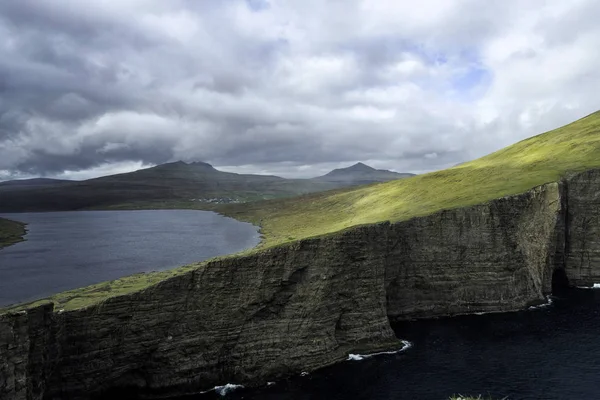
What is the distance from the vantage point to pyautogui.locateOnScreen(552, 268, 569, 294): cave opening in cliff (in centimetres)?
9569

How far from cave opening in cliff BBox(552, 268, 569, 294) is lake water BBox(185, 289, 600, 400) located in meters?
21.1

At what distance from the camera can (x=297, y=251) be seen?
6309 cm

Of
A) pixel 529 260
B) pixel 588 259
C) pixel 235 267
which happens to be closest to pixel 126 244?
pixel 235 267

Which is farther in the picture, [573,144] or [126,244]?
[126,244]

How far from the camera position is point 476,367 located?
57.2 metres

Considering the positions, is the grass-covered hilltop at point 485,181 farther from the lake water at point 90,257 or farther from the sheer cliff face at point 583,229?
the lake water at point 90,257

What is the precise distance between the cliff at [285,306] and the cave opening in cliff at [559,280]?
22.7ft

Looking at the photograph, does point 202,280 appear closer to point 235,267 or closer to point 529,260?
point 235,267

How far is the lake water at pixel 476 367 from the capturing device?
51.1m

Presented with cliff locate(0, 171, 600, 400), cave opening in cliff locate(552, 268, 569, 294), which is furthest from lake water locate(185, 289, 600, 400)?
cave opening in cliff locate(552, 268, 569, 294)

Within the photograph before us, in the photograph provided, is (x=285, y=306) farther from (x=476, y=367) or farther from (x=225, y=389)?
(x=476, y=367)

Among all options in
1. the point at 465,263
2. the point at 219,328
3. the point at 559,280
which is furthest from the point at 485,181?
the point at 219,328

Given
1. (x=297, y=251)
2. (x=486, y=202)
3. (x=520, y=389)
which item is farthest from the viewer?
(x=486, y=202)

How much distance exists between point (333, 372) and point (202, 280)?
22.3 meters
